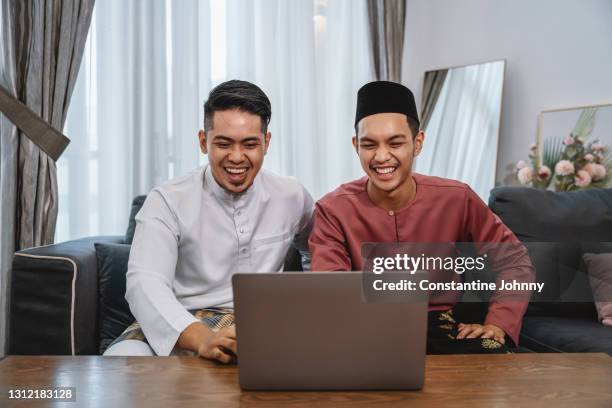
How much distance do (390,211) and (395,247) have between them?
117 mm

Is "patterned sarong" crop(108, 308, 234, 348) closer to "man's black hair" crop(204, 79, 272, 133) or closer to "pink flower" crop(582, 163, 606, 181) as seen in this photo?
"man's black hair" crop(204, 79, 272, 133)

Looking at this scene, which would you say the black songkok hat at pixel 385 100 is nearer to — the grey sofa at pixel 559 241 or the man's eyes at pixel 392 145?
the man's eyes at pixel 392 145

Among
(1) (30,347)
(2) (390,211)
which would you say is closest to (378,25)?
(2) (390,211)

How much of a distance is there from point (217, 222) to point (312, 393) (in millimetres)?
952

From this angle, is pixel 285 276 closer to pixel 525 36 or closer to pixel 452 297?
pixel 452 297

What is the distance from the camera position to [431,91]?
372cm

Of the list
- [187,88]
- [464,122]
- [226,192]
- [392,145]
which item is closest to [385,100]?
[392,145]

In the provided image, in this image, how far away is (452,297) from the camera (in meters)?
1.74

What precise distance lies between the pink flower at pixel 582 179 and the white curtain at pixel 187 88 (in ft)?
4.55

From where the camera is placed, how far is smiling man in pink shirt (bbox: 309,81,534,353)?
5.31 ft

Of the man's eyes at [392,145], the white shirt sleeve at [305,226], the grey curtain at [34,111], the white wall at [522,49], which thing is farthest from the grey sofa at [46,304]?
the white wall at [522,49]

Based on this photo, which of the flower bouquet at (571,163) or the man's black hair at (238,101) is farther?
the flower bouquet at (571,163)

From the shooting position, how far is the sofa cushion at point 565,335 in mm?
1769

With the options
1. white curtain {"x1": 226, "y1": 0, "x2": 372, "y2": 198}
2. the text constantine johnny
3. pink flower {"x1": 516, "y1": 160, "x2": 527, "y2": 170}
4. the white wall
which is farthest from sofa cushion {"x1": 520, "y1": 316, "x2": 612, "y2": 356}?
white curtain {"x1": 226, "y1": 0, "x2": 372, "y2": 198}
